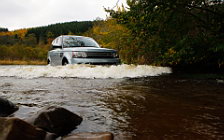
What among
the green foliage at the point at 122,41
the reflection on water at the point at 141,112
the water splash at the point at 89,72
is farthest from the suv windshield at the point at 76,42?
the reflection on water at the point at 141,112

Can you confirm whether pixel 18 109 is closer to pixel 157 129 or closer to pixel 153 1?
pixel 157 129

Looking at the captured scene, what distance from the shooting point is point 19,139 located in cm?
198

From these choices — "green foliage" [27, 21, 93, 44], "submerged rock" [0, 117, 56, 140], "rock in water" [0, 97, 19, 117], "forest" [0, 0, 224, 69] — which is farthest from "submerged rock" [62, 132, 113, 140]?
"green foliage" [27, 21, 93, 44]

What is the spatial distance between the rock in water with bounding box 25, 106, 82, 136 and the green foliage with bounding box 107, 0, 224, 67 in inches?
196

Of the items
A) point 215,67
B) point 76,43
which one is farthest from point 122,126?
point 215,67

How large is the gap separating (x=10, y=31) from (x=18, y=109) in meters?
111

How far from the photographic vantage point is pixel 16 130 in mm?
1988

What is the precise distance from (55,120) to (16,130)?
630 millimetres

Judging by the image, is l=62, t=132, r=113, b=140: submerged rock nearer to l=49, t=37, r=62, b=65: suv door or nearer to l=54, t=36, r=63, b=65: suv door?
l=54, t=36, r=63, b=65: suv door

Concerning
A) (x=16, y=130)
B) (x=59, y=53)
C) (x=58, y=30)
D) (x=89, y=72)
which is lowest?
(x=16, y=130)

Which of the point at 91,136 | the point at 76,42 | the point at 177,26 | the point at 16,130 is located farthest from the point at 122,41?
the point at 16,130

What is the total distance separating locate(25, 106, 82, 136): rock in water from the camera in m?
2.48

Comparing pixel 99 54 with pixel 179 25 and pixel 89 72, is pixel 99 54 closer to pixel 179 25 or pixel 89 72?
pixel 89 72

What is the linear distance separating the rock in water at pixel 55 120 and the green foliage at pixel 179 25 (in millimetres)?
4981
